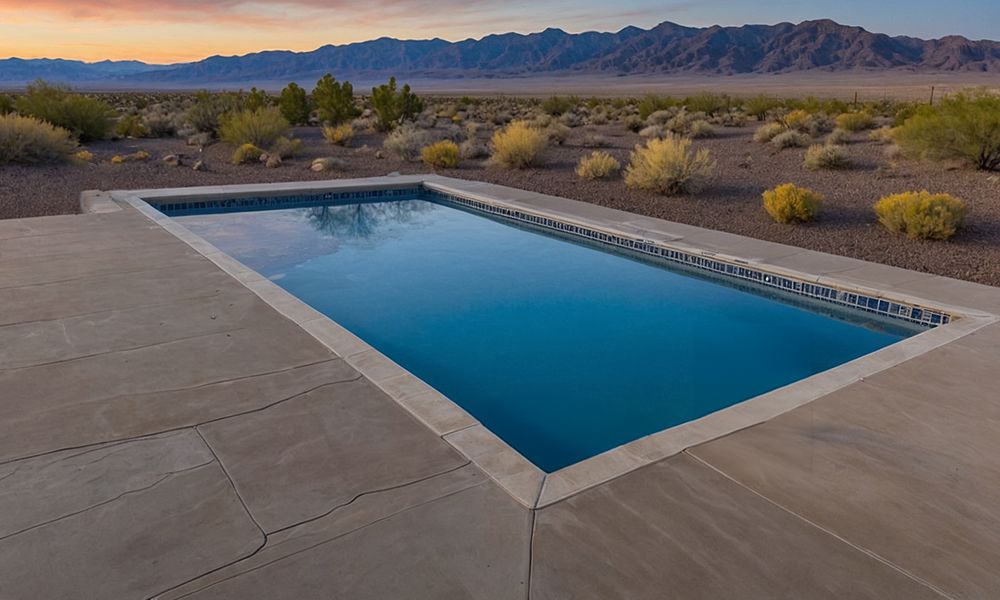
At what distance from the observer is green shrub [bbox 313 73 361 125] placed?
3081cm

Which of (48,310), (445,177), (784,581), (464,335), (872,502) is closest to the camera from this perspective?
(784,581)

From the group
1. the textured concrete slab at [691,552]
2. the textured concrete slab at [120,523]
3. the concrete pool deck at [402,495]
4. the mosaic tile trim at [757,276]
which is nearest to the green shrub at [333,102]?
the mosaic tile trim at [757,276]

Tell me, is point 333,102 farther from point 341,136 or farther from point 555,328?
point 555,328

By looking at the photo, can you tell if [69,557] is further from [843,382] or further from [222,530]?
[843,382]

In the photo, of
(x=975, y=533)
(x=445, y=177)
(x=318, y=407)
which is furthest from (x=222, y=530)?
(x=445, y=177)

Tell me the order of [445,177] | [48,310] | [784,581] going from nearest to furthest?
1. [784,581]
2. [48,310]
3. [445,177]

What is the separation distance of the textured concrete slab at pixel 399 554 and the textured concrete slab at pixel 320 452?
169 millimetres

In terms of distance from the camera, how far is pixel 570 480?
13.4 ft

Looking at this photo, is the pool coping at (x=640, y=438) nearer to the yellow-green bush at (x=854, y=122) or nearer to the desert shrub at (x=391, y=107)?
the yellow-green bush at (x=854, y=122)

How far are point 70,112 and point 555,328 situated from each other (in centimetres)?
2260

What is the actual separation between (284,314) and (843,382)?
479cm

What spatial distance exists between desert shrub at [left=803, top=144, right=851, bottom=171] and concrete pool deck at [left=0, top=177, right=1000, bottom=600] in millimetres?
12257

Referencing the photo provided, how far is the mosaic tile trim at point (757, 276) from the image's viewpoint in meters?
7.55

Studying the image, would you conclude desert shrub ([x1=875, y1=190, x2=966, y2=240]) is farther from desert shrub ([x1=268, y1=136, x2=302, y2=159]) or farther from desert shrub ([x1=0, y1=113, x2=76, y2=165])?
desert shrub ([x1=0, y1=113, x2=76, y2=165])
